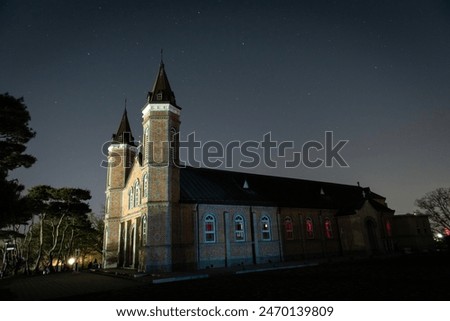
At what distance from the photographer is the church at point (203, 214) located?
78.5 feet

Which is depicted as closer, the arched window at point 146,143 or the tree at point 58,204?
the arched window at point 146,143

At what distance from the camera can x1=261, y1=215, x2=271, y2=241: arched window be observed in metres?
29.1

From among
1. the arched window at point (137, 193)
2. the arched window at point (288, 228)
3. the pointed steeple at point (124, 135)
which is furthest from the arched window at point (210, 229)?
the pointed steeple at point (124, 135)

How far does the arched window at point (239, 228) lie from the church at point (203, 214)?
9 centimetres

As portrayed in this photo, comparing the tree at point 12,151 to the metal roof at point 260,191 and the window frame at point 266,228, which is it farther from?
the window frame at point 266,228

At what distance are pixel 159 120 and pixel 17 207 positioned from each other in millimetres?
14214

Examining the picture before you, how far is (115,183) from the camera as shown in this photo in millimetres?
32250

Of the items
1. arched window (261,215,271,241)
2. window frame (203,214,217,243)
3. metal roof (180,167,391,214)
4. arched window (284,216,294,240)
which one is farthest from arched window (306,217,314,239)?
window frame (203,214,217,243)

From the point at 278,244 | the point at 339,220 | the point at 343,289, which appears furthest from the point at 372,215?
the point at 343,289

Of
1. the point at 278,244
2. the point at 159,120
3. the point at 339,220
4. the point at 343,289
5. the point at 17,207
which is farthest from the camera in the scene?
the point at 339,220

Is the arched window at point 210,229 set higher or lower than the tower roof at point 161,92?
lower

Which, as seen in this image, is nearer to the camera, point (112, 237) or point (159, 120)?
point (159, 120)
